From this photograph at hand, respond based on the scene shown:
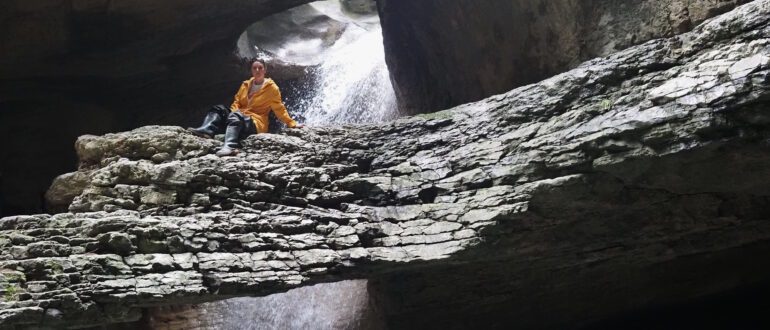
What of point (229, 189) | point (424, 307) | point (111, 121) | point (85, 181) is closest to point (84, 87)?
point (111, 121)

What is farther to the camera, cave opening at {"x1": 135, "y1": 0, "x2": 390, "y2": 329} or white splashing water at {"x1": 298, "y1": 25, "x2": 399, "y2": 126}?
white splashing water at {"x1": 298, "y1": 25, "x2": 399, "y2": 126}

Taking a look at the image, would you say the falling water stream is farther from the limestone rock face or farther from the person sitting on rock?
the person sitting on rock

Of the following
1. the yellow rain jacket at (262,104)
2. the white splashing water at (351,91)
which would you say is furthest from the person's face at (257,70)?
the white splashing water at (351,91)

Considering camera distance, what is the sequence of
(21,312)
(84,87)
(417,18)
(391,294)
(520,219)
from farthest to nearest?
1. (84,87)
2. (417,18)
3. (391,294)
4. (520,219)
5. (21,312)

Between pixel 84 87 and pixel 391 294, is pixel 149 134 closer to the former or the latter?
pixel 391 294

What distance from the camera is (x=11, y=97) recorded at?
1223 centimetres

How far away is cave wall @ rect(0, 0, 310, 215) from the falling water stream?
2223 millimetres

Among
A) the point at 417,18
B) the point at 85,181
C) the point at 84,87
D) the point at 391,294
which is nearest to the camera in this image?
the point at 85,181

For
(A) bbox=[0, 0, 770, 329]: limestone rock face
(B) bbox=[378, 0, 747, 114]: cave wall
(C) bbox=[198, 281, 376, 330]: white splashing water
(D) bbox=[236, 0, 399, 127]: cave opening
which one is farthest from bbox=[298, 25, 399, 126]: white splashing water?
(A) bbox=[0, 0, 770, 329]: limestone rock face

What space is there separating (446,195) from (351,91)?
8.39 m

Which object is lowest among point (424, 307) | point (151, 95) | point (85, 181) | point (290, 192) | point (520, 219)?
point (424, 307)

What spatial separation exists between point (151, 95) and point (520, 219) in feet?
33.7

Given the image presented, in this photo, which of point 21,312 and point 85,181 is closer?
point 21,312

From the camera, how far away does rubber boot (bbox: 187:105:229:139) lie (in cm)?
729
